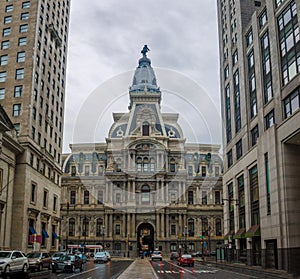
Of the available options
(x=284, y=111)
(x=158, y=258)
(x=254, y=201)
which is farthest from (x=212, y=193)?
(x=284, y=111)

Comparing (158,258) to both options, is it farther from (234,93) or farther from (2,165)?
(2,165)

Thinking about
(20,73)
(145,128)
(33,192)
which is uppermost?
(145,128)

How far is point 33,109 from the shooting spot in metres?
54.0

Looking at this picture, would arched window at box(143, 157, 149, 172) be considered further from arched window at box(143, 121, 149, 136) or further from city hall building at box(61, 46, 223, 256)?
arched window at box(143, 121, 149, 136)

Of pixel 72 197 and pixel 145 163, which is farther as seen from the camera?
pixel 72 197

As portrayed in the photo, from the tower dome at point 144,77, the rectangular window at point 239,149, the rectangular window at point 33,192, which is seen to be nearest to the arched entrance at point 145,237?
the tower dome at point 144,77

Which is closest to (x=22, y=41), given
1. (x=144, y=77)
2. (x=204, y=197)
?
(x=204, y=197)

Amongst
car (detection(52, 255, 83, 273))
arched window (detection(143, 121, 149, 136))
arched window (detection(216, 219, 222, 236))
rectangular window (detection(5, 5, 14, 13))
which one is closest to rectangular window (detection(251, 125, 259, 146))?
car (detection(52, 255, 83, 273))

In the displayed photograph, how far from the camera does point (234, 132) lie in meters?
57.2

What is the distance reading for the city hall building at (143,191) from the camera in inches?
4016

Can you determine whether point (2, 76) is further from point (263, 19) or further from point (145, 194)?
point (145, 194)

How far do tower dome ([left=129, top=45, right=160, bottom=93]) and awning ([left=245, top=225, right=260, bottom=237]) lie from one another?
80651 millimetres

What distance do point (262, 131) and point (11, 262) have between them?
28.6 metres

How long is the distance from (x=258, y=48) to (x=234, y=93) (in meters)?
10.8
